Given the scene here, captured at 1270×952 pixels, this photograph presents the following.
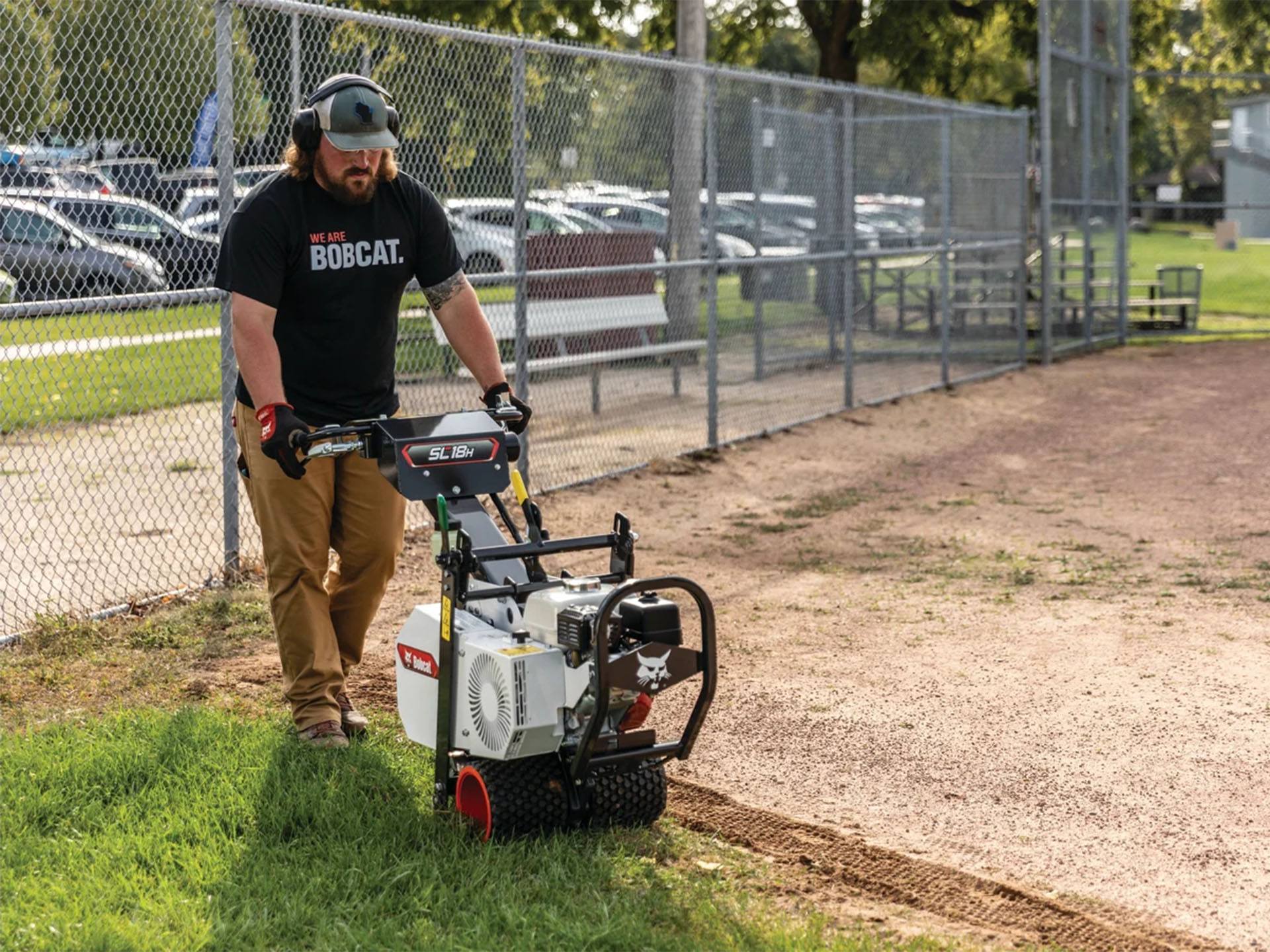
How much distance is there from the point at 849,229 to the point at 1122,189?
7088 mm

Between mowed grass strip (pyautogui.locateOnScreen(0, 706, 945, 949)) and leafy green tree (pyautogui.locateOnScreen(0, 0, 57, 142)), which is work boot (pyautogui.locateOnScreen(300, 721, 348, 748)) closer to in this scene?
mowed grass strip (pyautogui.locateOnScreen(0, 706, 945, 949))

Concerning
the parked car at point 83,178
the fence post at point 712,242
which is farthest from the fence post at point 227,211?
the fence post at point 712,242

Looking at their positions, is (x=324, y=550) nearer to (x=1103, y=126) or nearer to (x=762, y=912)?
(x=762, y=912)

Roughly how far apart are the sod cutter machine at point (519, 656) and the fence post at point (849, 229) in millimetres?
8295

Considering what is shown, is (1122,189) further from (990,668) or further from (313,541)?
(313,541)

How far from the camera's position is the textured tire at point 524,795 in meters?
3.74

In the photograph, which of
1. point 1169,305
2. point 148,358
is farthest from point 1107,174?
point 148,358

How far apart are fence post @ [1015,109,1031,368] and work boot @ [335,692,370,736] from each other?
12328mm

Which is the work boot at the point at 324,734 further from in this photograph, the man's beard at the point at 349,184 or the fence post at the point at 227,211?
the fence post at the point at 227,211

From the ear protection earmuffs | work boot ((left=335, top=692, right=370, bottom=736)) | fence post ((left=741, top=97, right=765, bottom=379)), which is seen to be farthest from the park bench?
the ear protection earmuffs

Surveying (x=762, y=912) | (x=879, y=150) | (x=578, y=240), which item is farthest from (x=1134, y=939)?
(x=879, y=150)

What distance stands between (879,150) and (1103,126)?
17.1ft

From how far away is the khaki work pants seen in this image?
452cm

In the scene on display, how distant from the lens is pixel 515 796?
12.3ft
